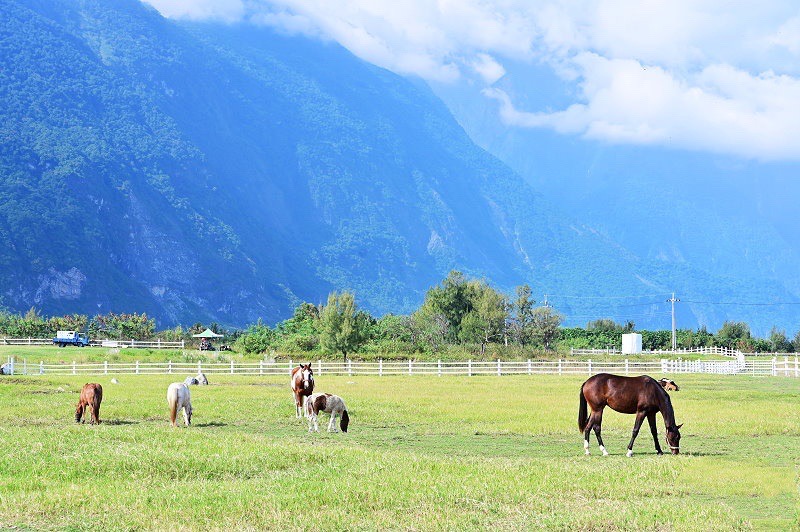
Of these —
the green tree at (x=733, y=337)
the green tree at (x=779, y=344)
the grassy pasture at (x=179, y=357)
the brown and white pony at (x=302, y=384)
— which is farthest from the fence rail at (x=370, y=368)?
the green tree at (x=779, y=344)

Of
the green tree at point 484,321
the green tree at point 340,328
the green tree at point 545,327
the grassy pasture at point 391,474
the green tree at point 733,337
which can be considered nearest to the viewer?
the grassy pasture at point 391,474

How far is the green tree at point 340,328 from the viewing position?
75.9 m

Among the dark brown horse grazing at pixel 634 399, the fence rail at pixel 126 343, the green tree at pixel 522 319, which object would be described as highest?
the green tree at pixel 522 319

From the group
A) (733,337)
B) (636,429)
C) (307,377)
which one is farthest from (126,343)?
(636,429)

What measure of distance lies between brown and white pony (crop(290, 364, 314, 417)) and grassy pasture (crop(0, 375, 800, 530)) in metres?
0.56

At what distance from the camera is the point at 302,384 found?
28.2 m

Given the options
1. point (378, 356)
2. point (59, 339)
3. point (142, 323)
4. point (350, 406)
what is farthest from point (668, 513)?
point (142, 323)

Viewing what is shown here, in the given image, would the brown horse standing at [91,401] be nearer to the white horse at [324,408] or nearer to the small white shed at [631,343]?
the white horse at [324,408]

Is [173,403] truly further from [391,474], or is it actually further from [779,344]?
[779,344]

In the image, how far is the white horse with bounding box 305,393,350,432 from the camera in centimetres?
2491

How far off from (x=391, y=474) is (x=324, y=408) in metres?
9.14

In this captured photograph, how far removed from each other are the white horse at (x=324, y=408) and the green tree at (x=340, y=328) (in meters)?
50.0

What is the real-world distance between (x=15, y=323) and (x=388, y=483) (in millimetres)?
112092

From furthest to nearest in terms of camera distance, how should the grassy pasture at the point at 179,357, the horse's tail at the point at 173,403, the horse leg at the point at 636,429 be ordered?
the grassy pasture at the point at 179,357
the horse's tail at the point at 173,403
the horse leg at the point at 636,429
